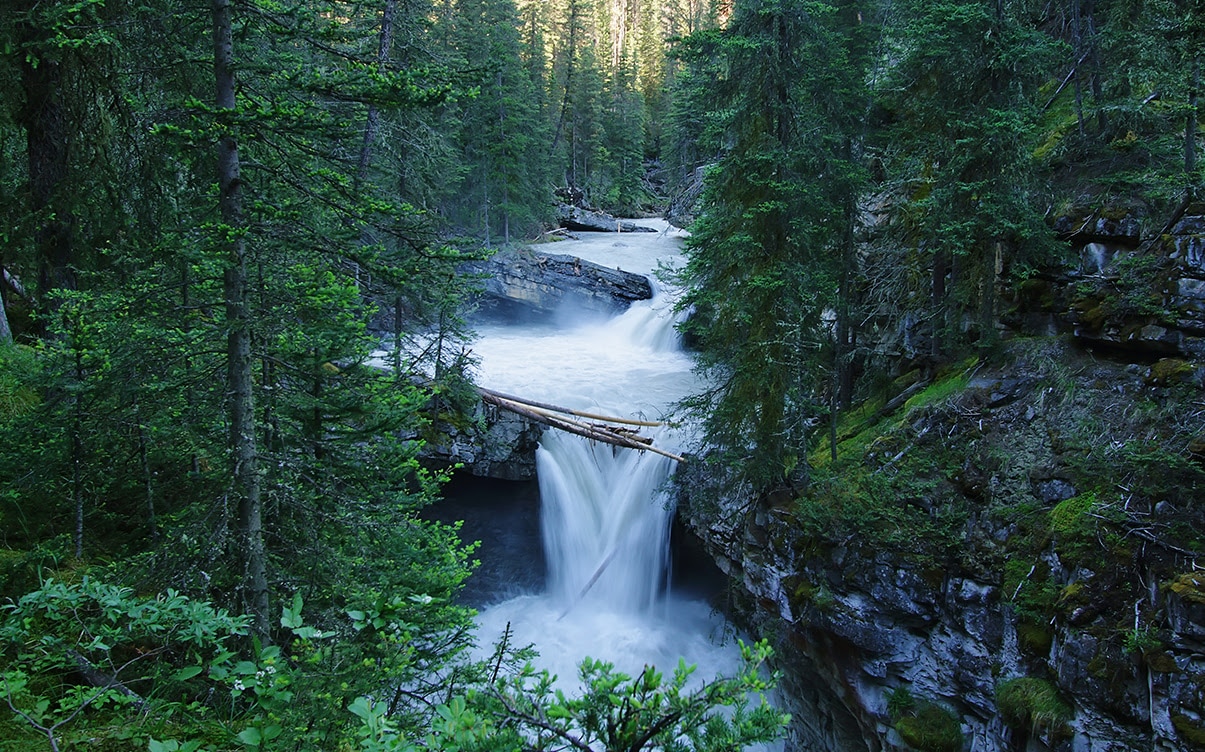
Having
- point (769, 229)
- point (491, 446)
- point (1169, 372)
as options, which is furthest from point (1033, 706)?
point (491, 446)

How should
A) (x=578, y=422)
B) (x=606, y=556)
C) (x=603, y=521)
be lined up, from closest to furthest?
(x=606, y=556) → (x=603, y=521) → (x=578, y=422)

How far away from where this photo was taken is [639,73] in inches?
2442

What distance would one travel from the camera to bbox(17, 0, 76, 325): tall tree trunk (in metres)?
8.52

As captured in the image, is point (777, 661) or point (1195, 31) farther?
point (777, 661)

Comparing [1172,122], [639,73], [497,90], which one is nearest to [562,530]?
[1172,122]

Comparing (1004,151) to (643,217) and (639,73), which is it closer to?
(643,217)

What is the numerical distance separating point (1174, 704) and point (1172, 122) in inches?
340

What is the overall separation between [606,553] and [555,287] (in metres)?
14.0

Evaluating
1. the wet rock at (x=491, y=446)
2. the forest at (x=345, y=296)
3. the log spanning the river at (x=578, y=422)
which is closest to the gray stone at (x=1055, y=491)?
the forest at (x=345, y=296)

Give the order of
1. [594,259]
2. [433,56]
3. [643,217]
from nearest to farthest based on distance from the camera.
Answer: [433,56] → [594,259] → [643,217]

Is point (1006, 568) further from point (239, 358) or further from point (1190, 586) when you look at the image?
point (239, 358)

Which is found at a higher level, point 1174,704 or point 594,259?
point 594,259

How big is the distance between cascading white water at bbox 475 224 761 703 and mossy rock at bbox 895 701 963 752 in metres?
3.77

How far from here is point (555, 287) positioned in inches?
1056
